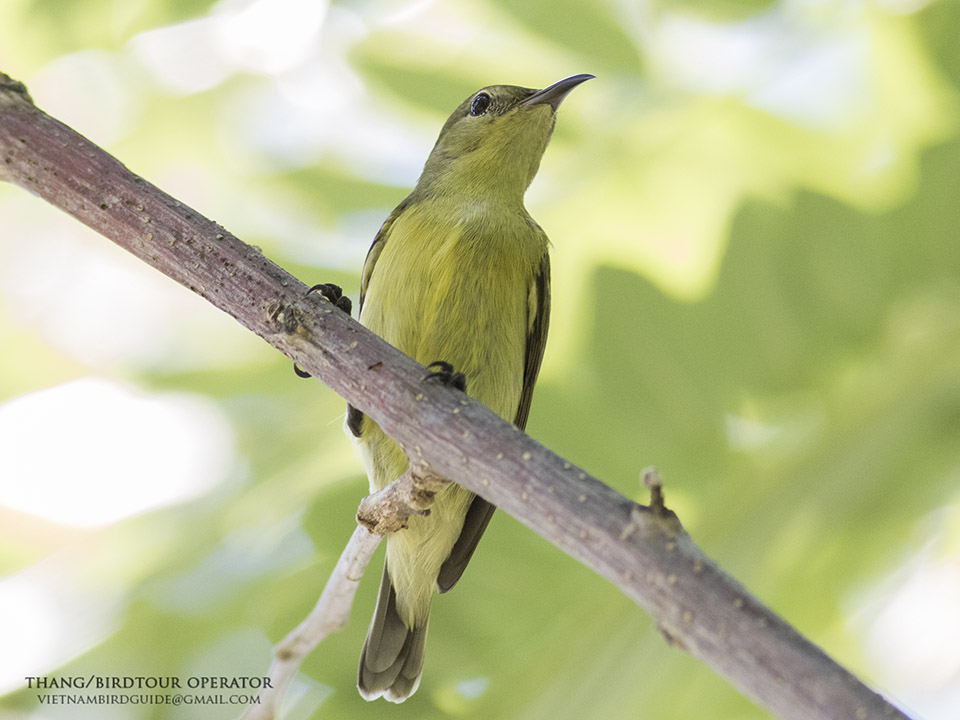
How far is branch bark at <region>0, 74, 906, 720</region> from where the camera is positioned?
1.06 meters

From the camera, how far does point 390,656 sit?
9.35ft

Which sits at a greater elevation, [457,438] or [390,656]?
[390,656]

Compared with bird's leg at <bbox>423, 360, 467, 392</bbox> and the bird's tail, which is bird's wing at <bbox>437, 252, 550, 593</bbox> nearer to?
the bird's tail

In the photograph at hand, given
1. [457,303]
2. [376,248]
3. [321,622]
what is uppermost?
[376,248]

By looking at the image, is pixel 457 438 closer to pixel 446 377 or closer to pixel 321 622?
pixel 446 377

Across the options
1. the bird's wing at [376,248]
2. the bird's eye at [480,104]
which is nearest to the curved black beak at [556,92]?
the bird's eye at [480,104]

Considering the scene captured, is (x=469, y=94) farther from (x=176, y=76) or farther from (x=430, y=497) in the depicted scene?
(x=430, y=497)

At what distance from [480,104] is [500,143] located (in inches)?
9.5

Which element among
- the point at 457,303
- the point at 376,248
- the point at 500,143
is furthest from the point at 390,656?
the point at 500,143

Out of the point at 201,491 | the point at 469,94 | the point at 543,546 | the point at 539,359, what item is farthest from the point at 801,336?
the point at 201,491

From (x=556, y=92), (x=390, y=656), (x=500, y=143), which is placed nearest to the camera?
(x=390, y=656)

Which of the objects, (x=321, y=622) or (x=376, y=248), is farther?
(x=376, y=248)

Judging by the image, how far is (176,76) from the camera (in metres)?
3.31

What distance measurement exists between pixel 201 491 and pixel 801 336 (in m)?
2.14
